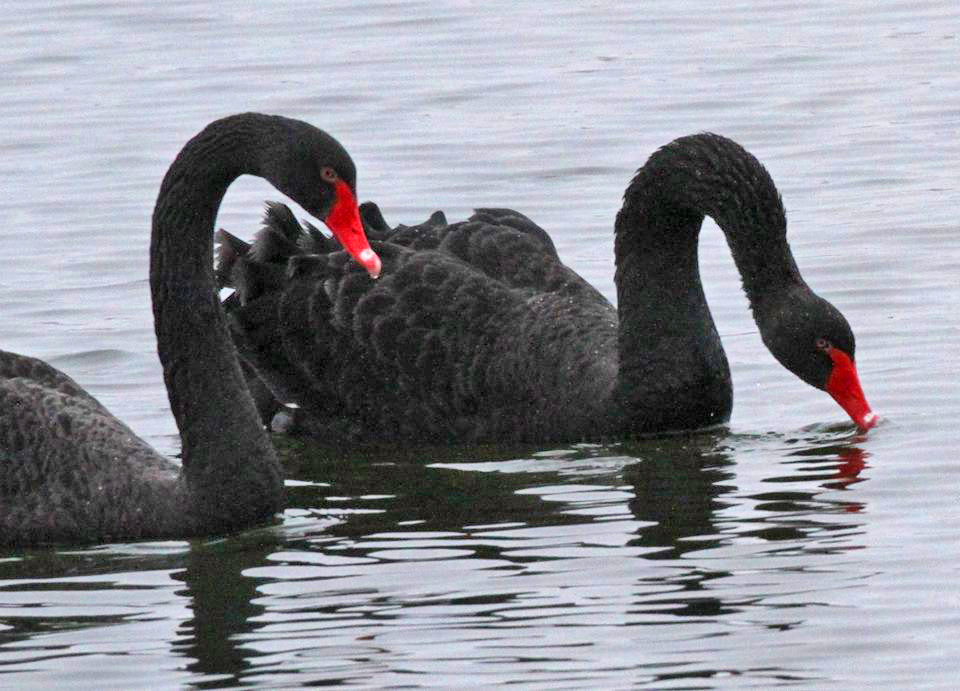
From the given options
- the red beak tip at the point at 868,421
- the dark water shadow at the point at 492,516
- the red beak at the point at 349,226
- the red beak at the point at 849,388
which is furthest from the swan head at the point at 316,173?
the red beak tip at the point at 868,421

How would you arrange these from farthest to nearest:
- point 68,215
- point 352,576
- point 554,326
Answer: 1. point 68,215
2. point 554,326
3. point 352,576

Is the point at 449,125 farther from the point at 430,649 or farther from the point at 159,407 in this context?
the point at 430,649

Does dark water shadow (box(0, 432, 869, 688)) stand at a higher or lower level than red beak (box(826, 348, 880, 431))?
lower

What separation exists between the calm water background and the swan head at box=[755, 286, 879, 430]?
173 mm

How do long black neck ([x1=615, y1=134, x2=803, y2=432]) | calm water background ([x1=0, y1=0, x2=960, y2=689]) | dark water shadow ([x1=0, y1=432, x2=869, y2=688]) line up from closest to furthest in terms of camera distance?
calm water background ([x1=0, y1=0, x2=960, y2=689]), dark water shadow ([x1=0, y1=432, x2=869, y2=688]), long black neck ([x1=615, y1=134, x2=803, y2=432])

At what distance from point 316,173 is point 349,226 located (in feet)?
0.78

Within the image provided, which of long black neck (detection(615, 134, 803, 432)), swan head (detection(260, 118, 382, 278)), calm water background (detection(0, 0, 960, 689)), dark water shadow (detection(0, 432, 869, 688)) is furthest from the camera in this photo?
long black neck (detection(615, 134, 803, 432))

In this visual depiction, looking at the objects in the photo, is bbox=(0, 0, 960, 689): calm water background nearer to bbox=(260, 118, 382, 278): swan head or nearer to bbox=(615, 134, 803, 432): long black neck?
bbox=(615, 134, 803, 432): long black neck

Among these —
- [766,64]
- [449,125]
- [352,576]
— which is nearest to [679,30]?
[766,64]

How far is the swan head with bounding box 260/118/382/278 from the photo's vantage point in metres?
8.21

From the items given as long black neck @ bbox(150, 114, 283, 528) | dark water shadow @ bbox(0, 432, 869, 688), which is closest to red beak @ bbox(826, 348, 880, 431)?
dark water shadow @ bbox(0, 432, 869, 688)

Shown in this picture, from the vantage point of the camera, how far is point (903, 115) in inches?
587

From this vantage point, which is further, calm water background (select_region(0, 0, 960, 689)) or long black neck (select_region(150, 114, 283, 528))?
long black neck (select_region(150, 114, 283, 528))

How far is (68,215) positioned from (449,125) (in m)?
2.79
